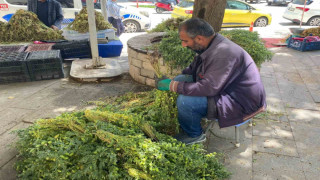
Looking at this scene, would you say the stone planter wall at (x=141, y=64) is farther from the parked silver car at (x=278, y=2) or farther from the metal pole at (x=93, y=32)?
the parked silver car at (x=278, y=2)

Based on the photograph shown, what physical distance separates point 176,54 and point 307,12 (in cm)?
1166

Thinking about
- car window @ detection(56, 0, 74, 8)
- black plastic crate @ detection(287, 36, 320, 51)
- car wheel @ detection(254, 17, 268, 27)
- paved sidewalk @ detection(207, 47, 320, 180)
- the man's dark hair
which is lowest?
paved sidewalk @ detection(207, 47, 320, 180)

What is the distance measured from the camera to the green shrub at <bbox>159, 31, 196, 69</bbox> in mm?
3957

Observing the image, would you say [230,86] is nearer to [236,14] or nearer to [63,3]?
[63,3]

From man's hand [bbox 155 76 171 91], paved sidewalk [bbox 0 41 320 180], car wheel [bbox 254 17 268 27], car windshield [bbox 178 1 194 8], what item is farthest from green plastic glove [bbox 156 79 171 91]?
car wheel [bbox 254 17 268 27]

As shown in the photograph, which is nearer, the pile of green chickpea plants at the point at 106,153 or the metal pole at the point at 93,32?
the pile of green chickpea plants at the point at 106,153

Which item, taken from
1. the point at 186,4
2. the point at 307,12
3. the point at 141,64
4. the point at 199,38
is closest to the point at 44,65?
the point at 141,64

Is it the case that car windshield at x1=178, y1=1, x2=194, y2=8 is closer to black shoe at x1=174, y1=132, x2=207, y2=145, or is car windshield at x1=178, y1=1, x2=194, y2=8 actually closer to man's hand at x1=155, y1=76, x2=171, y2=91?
man's hand at x1=155, y1=76, x2=171, y2=91

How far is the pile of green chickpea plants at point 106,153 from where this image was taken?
1989 millimetres

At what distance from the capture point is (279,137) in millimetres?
3102

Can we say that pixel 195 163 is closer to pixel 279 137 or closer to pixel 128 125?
pixel 128 125

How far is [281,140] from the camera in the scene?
9.96 feet

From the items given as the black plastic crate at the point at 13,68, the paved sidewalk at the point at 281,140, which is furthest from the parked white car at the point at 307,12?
the black plastic crate at the point at 13,68

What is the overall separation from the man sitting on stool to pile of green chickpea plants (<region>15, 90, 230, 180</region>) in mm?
400
